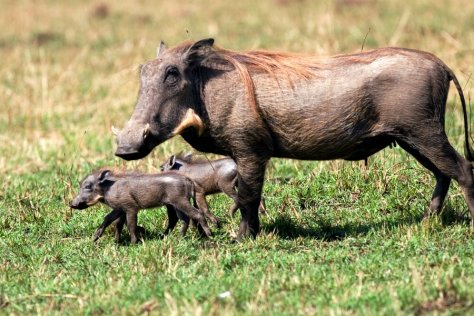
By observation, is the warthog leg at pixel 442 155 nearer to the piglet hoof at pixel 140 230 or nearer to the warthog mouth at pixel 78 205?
the piglet hoof at pixel 140 230

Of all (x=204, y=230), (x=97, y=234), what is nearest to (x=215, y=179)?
(x=204, y=230)

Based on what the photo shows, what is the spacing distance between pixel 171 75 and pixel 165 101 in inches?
7.4

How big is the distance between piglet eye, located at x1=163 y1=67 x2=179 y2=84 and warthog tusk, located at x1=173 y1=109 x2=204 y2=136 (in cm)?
23

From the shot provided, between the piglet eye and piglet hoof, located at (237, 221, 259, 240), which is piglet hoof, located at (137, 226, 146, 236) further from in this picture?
the piglet eye

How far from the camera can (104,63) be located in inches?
555

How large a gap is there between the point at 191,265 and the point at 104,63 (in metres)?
8.74

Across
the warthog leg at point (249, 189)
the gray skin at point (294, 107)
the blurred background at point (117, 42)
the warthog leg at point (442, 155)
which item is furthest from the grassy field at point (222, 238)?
the gray skin at point (294, 107)

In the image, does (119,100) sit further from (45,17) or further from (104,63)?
(45,17)

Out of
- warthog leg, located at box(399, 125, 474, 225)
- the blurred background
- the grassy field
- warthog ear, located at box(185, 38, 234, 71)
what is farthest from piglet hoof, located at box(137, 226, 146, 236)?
the blurred background

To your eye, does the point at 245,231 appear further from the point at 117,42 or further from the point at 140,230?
the point at 117,42

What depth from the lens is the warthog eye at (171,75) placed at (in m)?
6.27

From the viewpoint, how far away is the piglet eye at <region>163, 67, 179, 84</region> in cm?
627

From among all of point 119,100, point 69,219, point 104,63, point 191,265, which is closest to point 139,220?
point 69,219

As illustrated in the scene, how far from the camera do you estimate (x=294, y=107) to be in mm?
6289
